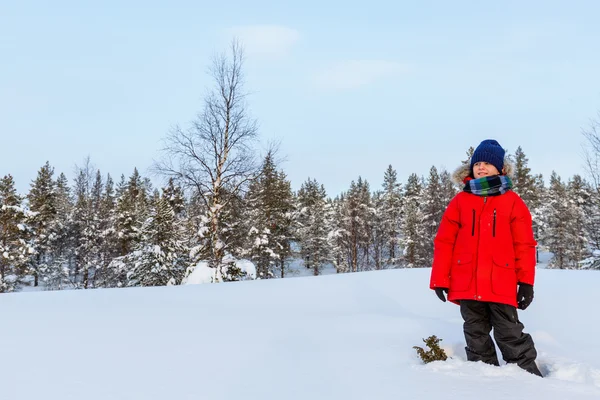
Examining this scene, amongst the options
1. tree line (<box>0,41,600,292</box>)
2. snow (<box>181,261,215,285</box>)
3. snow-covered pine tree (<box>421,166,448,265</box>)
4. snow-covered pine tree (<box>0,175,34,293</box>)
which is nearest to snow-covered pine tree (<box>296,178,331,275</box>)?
tree line (<box>0,41,600,292</box>)

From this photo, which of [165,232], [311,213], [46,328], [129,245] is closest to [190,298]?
[46,328]

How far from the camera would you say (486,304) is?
2.94 metres

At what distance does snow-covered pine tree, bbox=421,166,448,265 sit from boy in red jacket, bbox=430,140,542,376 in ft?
105

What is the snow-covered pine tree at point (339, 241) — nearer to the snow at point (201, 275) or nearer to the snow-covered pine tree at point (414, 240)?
the snow-covered pine tree at point (414, 240)

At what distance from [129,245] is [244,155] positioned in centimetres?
2173

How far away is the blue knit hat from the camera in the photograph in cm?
307

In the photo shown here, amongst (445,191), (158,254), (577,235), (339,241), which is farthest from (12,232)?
(577,235)

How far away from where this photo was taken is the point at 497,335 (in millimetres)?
2855

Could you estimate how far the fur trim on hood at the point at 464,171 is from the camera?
10.3ft

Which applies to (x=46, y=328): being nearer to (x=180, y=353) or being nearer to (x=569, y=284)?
(x=180, y=353)

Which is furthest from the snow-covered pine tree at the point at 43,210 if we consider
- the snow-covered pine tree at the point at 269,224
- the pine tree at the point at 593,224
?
the pine tree at the point at 593,224

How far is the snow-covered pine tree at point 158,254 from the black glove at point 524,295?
20512 millimetres

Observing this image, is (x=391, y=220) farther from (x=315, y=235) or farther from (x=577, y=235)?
(x=577, y=235)

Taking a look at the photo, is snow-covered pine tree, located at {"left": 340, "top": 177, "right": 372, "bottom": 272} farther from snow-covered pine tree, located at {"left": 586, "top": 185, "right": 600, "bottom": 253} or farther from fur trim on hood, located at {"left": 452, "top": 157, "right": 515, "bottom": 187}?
fur trim on hood, located at {"left": 452, "top": 157, "right": 515, "bottom": 187}
